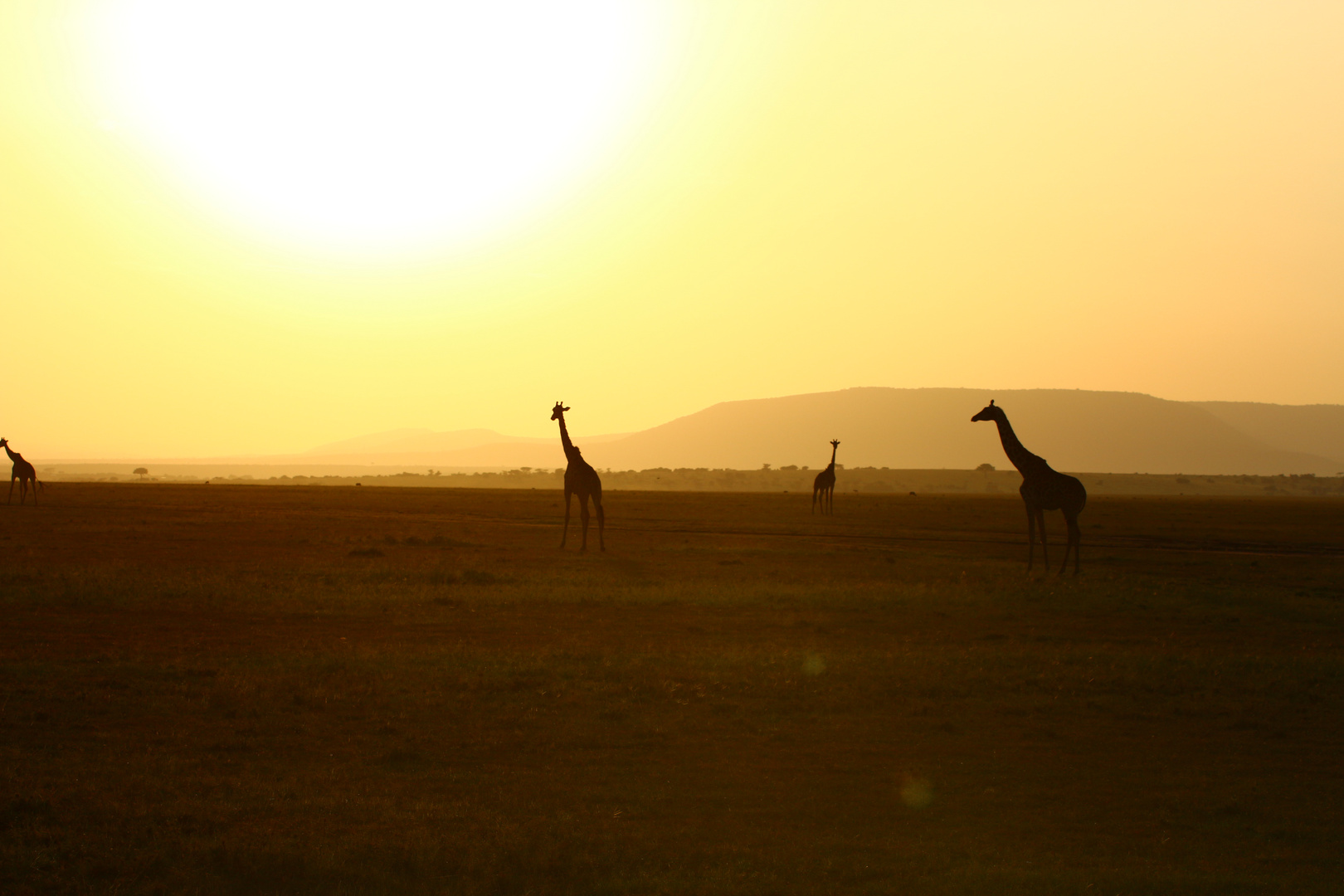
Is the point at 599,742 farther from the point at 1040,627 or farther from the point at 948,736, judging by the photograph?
the point at 1040,627

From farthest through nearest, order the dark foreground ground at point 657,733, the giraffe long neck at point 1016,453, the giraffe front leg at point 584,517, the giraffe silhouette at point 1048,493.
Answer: the giraffe front leg at point 584,517
the giraffe long neck at point 1016,453
the giraffe silhouette at point 1048,493
the dark foreground ground at point 657,733

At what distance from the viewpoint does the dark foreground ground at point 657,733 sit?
7426 millimetres

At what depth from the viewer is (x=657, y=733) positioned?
36.0ft

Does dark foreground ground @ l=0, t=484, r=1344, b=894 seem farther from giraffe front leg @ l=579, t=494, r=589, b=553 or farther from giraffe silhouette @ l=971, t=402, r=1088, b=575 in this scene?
giraffe front leg @ l=579, t=494, r=589, b=553

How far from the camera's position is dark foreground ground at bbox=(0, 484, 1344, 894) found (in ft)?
24.4

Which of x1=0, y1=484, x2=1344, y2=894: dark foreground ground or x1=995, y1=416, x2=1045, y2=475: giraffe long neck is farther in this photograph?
x1=995, y1=416, x2=1045, y2=475: giraffe long neck

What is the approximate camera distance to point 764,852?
7.64 meters

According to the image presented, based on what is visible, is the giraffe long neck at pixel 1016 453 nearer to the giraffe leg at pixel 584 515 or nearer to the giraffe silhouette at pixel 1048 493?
the giraffe silhouette at pixel 1048 493

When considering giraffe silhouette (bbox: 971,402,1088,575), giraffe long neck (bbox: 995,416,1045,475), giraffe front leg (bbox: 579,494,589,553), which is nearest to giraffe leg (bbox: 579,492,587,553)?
giraffe front leg (bbox: 579,494,589,553)

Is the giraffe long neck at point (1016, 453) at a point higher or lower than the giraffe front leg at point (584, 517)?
higher

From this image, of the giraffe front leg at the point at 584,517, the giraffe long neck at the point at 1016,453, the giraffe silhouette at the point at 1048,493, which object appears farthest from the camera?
the giraffe front leg at the point at 584,517

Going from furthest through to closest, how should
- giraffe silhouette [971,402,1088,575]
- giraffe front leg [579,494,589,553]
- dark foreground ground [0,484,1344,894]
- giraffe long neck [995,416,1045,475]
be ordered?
giraffe front leg [579,494,589,553] < giraffe long neck [995,416,1045,475] < giraffe silhouette [971,402,1088,575] < dark foreground ground [0,484,1344,894]

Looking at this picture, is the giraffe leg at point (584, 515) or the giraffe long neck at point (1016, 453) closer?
the giraffe long neck at point (1016, 453)

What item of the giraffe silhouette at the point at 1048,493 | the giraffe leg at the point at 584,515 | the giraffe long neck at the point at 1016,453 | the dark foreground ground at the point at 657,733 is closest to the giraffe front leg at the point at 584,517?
the giraffe leg at the point at 584,515
